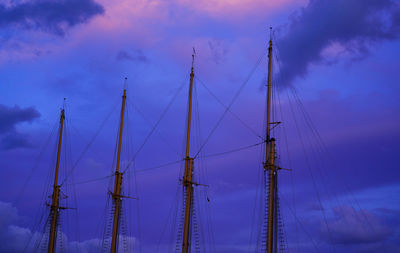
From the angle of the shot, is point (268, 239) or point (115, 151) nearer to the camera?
point (268, 239)

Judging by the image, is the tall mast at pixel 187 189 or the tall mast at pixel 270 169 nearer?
the tall mast at pixel 270 169

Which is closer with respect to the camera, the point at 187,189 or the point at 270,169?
the point at 270,169

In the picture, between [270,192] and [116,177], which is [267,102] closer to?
[270,192]

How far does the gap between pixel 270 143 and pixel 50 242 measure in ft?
169

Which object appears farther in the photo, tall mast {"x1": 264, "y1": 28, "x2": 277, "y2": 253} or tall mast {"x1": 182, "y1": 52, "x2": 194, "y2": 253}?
tall mast {"x1": 182, "y1": 52, "x2": 194, "y2": 253}

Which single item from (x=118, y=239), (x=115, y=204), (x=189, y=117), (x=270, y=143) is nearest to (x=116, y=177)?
(x=115, y=204)

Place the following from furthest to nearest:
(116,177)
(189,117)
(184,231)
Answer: (116,177)
(189,117)
(184,231)

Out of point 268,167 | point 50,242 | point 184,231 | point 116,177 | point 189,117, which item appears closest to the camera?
point 268,167

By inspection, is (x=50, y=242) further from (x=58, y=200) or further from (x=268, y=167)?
(x=268, y=167)

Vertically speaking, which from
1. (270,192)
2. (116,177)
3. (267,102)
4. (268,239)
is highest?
(267,102)

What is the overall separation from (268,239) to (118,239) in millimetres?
33730

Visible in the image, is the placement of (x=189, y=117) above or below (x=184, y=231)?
above

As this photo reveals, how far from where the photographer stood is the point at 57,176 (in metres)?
102

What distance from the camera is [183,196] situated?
7938 cm
